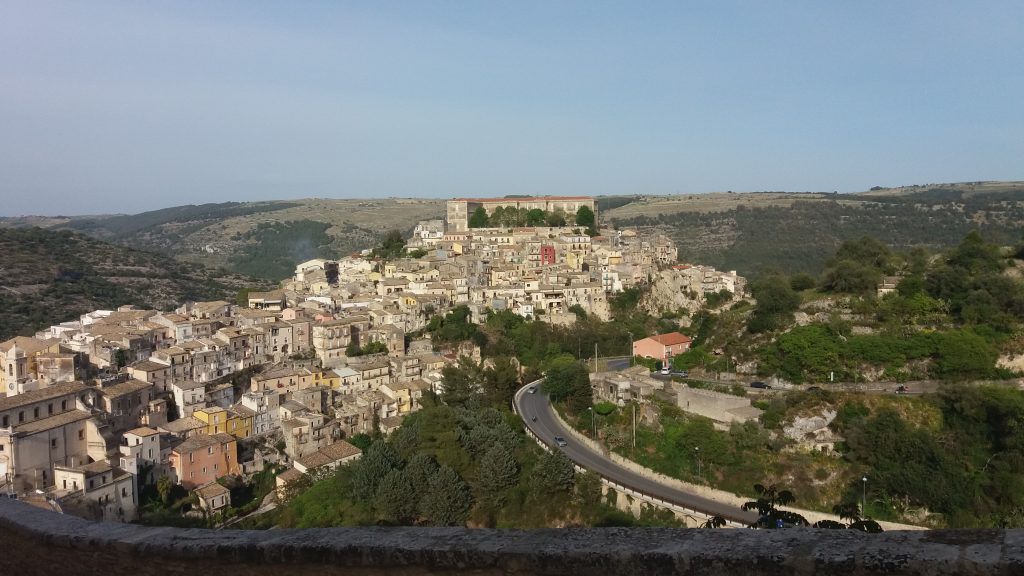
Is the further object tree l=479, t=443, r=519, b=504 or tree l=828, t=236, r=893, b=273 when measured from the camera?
tree l=828, t=236, r=893, b=273

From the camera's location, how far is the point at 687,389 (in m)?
22.9

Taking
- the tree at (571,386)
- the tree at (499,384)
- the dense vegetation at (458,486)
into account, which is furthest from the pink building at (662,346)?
the dense vegetation at (458,486)

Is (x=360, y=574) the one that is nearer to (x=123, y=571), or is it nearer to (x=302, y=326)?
(x=123, y=571)

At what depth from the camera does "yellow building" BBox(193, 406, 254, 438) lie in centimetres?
2741

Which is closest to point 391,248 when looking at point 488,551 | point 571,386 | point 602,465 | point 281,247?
point 571,386

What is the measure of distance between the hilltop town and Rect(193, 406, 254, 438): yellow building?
50mm

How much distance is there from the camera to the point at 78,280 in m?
56.5

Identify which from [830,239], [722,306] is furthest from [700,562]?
[830,239]

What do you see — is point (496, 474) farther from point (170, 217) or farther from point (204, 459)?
point (170, 217)

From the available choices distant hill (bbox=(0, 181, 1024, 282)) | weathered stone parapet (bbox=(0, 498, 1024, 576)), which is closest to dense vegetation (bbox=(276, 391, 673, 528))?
weathered stone parapet (bbox=(0, 498, 1024, 576))

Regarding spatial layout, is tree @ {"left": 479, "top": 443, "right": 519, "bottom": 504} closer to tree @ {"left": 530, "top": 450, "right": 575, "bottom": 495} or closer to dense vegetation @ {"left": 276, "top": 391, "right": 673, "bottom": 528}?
dense vegetation @ {"left": 276, "top": 391, "right": 673, "bottom": 528}

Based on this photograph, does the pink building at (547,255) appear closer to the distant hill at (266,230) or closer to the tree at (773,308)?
the tree at (773,308)

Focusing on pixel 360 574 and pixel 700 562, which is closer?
pixel 700 562

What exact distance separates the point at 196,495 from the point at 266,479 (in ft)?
9.07
